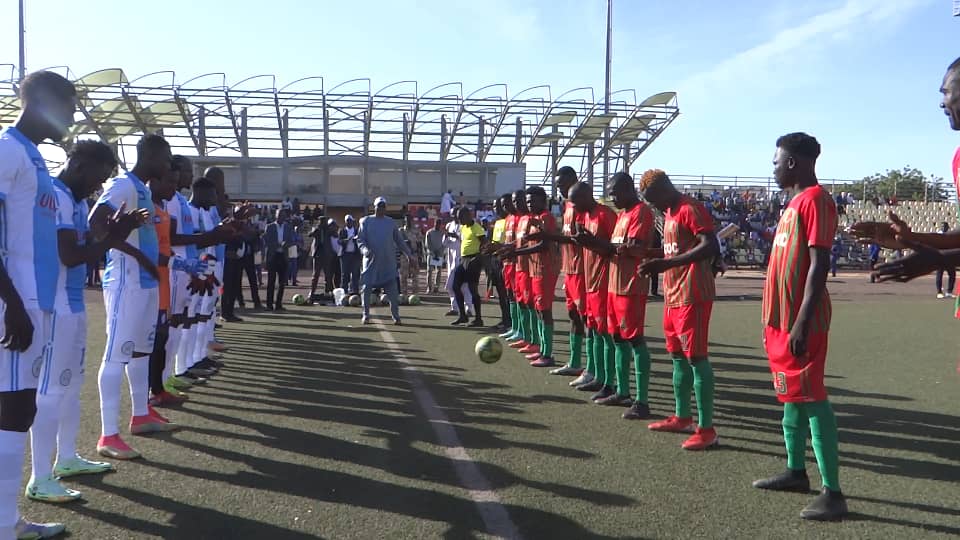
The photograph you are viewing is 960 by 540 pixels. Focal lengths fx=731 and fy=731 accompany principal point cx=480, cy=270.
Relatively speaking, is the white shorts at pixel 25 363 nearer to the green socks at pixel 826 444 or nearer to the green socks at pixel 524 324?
the green socks at pixel 826 444

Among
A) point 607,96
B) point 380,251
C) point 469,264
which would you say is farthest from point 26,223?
point 607,96

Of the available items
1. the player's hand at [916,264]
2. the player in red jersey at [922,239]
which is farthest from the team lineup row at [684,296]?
the player's hand at [916,264]

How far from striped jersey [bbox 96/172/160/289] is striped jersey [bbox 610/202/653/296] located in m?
3.82

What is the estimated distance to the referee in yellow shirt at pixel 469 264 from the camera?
518 inches

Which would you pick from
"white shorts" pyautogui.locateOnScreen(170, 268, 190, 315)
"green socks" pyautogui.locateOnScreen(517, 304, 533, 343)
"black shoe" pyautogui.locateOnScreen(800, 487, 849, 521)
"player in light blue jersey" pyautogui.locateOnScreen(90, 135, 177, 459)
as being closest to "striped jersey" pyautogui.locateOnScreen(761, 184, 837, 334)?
"black shoe" pyautogui.locateOnScreen(800, 487, 849, 521)

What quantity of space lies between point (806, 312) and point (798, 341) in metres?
0.17

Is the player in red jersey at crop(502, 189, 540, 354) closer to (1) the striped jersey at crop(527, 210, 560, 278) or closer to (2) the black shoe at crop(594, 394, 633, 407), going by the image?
(1) the striped jersey at crop(527, 210, 560, 278)

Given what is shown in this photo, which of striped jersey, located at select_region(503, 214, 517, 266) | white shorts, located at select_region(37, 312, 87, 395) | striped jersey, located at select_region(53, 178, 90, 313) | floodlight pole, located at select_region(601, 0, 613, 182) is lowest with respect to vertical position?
white shorts, located at select_region(37, 312, 87, 395)

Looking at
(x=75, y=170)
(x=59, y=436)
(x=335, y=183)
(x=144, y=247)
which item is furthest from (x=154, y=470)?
(x=335, y=183)

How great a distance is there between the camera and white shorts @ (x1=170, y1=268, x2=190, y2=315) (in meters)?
7.02

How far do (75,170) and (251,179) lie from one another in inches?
1259

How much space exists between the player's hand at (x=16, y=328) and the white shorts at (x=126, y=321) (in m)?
2.15

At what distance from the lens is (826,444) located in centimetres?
412

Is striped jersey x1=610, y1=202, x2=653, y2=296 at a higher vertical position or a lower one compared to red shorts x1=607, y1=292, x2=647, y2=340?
higher
